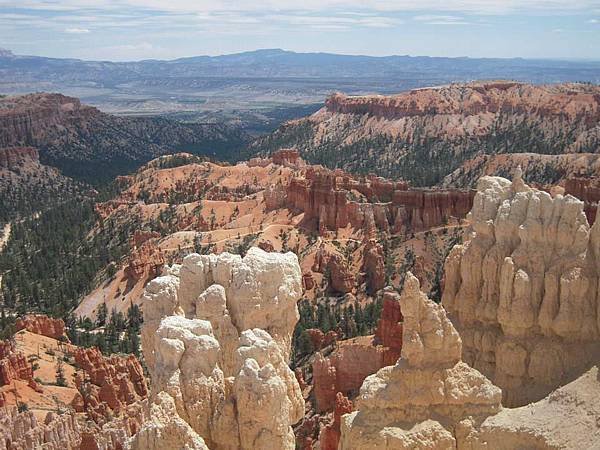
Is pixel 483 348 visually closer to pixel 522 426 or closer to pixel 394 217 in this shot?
pixel 522 426

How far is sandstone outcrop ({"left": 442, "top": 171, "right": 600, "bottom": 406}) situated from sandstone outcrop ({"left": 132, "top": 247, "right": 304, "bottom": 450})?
23.4 ft

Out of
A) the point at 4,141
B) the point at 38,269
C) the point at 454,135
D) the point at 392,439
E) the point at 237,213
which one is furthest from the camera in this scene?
Result: the point at 4,141

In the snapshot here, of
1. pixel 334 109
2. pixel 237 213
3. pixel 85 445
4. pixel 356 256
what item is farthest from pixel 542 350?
pixel 334 109

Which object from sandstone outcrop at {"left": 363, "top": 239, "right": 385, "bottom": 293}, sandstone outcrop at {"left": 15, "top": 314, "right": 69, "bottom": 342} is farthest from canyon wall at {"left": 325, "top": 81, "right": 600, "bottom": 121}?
sandstone outcrop at {"left": 15, "top": 314, "right": 69, "bottom": 342}

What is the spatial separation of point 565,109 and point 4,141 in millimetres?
129451

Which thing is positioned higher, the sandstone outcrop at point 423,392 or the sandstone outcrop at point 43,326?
the sandstone outcrop at point 423,392

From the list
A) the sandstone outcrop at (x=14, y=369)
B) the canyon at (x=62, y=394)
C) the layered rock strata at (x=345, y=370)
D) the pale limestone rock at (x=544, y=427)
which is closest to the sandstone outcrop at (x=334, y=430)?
the layered rock strata at (x=345, y=370)

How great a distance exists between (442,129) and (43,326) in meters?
114

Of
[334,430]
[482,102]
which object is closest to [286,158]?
[482,102]

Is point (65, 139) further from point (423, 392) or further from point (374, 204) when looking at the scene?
point (423, 392)

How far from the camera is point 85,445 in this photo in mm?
22953

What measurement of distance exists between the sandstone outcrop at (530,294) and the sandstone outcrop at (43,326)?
3123 centimetres

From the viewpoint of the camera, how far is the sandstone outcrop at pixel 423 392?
1578 cm

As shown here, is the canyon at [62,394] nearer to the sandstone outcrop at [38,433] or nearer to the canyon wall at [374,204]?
the sandstone outcrop at [38,433]
